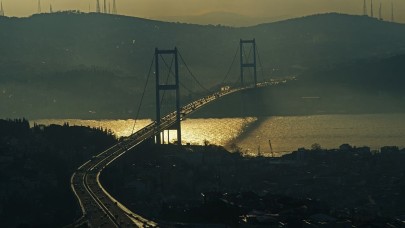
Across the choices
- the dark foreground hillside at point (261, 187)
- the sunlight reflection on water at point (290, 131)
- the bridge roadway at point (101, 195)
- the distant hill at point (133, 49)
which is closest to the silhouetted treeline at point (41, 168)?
the bridge roadway at point (101, 195)

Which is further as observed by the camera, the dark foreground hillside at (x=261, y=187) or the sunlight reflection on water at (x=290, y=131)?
the sunlight reflection on water at (x=290, y=131)

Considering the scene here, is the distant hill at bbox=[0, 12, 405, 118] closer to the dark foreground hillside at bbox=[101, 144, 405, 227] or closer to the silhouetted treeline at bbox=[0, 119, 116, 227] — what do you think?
the silhouetted treeline at bbox=[0, 119, 116, 227]

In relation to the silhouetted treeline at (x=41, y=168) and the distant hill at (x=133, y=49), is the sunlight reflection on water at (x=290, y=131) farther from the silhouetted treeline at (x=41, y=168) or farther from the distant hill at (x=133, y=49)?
the distant hill at (x=133, y=49)

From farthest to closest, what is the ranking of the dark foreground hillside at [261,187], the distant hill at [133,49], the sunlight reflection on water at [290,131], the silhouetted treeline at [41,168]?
the distant hill at [133,49], the sunlight reflection on water at [290,131], the silhouetted treeline at [41,168], the dark foreground hillside at [261,187]

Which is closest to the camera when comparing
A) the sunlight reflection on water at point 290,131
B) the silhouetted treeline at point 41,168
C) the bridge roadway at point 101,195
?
the bridge roadway at point 101,195

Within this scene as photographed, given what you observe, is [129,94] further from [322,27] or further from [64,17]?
[322,27]

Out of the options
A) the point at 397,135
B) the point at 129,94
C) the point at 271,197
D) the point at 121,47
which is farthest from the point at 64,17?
the point at 271,197

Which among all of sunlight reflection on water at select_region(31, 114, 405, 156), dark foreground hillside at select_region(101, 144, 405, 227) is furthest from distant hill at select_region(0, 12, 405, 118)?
dark foreground hillside at select_region(101, 144, 405, 227)
